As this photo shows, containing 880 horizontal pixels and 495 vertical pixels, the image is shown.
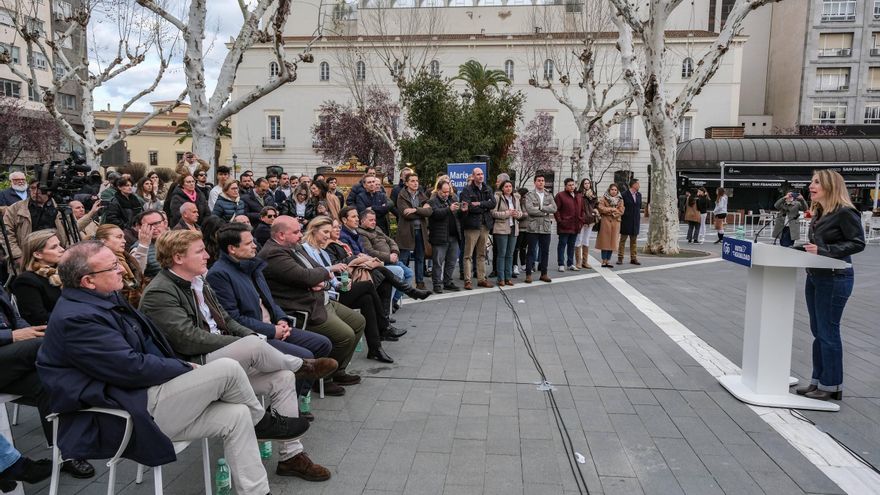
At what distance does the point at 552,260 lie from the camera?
45.7ft

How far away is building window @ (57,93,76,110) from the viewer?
4891cm

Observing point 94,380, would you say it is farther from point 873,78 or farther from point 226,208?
point 873,78

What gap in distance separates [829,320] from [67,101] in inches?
2298

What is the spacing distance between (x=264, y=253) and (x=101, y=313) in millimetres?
2168

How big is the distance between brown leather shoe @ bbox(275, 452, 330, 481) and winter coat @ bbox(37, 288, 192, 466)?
0.88 m

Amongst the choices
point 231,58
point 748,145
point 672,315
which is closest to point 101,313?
point 672,315

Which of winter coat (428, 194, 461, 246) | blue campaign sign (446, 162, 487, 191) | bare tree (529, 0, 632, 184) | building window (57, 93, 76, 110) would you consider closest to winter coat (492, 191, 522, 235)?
winter coat (428, 194, 461, 246)

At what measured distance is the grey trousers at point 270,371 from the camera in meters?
3.61

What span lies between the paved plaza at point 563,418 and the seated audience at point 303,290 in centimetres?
34

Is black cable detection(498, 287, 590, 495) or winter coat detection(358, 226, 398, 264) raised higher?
winter coat detection(358, 226, 398, 264)

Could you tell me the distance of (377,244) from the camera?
24.6 feet

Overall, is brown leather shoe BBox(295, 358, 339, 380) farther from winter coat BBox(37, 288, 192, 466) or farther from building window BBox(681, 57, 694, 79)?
building window BBox(681, 57, 694, 79)

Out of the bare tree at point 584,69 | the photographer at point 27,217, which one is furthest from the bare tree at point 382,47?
the photographer at point 27,217

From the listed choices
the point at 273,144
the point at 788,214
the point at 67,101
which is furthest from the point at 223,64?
the point at 67,101
